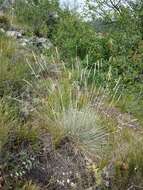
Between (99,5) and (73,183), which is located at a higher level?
(99,5)

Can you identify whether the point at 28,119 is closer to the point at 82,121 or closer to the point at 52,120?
the point at 52,120

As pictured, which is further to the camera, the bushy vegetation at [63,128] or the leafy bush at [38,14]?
the leafy bush at [38,14]

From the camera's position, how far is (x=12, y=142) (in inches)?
173

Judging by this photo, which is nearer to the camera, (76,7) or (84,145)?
(84,145)

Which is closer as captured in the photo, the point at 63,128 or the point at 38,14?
the point at 63,128

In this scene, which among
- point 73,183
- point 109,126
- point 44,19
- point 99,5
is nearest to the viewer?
point 73,183

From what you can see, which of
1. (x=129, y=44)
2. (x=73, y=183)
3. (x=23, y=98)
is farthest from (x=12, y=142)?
(x=129, y=44)

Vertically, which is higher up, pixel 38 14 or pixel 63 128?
pixel 38 14

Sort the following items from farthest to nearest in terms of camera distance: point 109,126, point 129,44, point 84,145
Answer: point 129,44 < point 109,126 < point 84,145

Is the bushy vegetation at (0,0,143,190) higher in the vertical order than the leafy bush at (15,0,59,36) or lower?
lower

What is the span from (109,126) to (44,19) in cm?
698

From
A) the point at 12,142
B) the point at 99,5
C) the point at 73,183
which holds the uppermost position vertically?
the point at 99,5

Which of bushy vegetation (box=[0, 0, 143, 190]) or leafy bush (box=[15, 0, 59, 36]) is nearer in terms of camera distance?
bushy vegetation (box=[0, 0, 143, 190])

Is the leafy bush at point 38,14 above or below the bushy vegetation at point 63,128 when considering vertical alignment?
above
